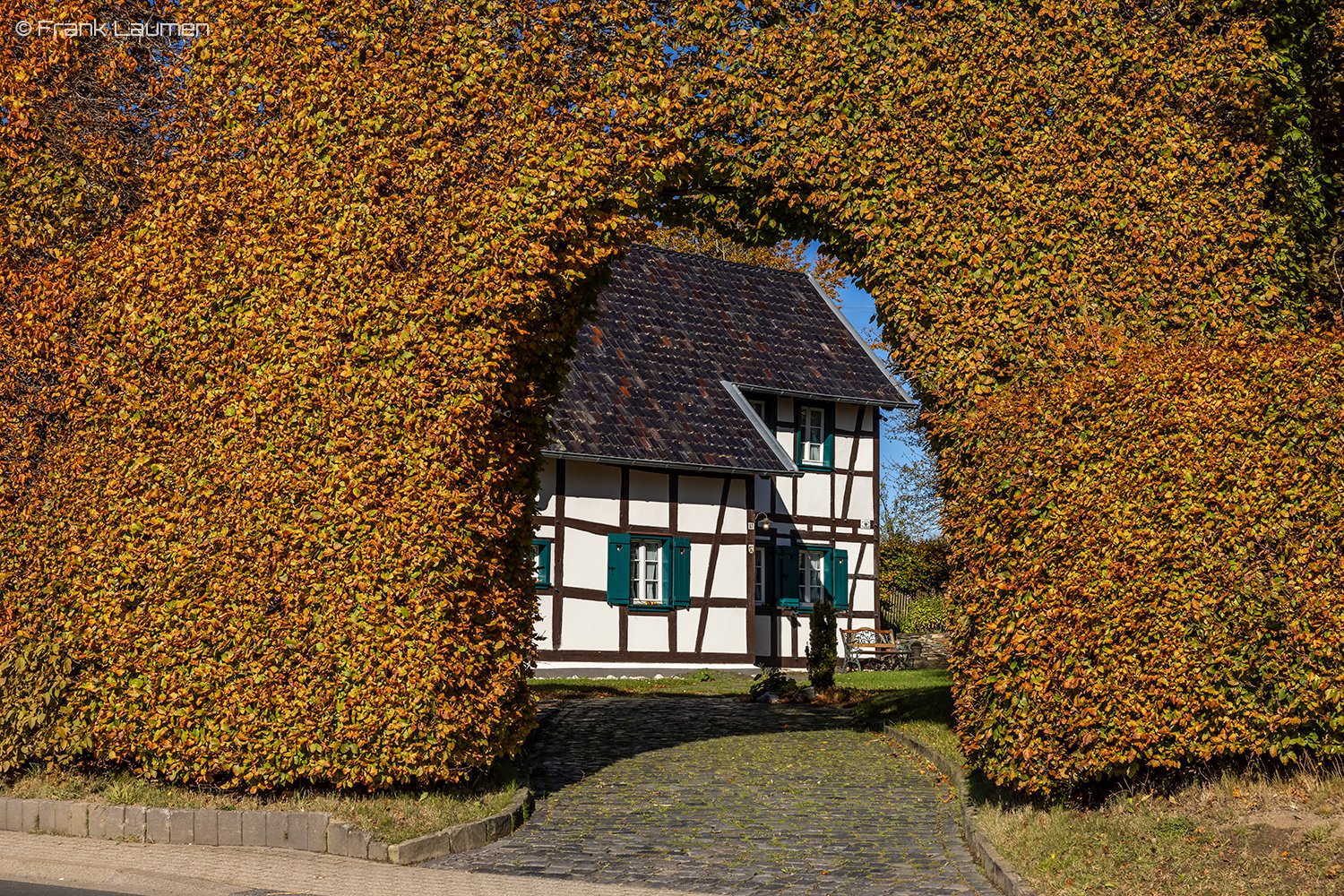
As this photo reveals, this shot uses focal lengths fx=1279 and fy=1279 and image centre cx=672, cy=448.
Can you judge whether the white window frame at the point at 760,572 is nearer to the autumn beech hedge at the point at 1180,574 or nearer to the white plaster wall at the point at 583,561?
the white plaster wall at the point at 583,561

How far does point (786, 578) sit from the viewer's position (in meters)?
25.3

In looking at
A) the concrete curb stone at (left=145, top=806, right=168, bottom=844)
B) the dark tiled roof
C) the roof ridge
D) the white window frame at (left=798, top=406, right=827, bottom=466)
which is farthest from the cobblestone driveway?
the roof ridge

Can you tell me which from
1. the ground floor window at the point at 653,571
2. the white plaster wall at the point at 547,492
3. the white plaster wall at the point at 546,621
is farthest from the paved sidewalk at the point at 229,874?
the ground floor window at the point at 653,571

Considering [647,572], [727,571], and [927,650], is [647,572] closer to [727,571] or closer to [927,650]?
[727,571]

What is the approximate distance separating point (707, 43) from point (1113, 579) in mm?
4999

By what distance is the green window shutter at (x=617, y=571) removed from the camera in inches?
872

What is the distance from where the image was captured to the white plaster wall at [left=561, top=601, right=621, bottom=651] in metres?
21.7

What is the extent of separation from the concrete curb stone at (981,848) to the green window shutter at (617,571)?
1132 cm

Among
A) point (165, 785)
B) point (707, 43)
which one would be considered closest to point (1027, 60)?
point (707, 43)

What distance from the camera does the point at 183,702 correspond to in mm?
8688

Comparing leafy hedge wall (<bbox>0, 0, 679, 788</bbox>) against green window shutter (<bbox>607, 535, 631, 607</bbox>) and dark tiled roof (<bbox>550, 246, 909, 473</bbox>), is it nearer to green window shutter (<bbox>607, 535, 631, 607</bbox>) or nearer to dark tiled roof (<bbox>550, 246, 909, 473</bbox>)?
dark tiled roof (<bbox>550, 246, 909, 473</bbox>)

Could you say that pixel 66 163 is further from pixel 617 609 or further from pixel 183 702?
pixel 617 609

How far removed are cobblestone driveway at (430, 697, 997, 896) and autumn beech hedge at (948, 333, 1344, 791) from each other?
43.8 inches

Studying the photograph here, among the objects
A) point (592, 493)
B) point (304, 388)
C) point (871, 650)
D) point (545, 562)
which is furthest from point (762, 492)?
point (304, 388)
